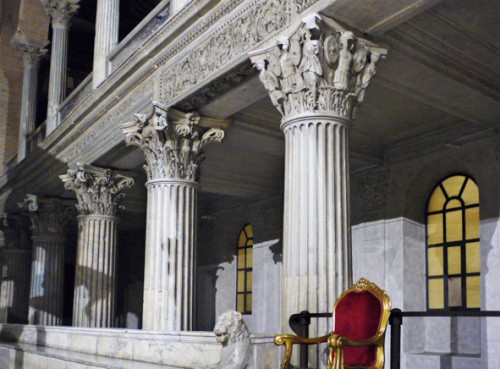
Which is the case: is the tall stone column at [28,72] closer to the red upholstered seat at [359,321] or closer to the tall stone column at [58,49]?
the tall stone column at [58,49]

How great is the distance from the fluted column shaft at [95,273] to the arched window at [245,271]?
173 inches

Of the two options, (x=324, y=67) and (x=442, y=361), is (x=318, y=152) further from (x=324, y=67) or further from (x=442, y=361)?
(x=442, y=361)

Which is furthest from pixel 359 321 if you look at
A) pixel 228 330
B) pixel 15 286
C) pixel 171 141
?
pixel 15 286

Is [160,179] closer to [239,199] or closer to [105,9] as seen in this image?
[105,9]

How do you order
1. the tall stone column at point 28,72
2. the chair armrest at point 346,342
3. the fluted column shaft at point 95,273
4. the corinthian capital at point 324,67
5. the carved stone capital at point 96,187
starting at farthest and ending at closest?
the tall stone column at point 28,72 < the fluted column shaft at point 95,273 < the carved stone capital at point 96,187 < the corinthian capital at point 324,67 < the chair armrest at point 346,342

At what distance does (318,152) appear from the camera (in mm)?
6852

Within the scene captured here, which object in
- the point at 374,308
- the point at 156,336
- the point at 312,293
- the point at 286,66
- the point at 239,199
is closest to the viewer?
the point at 374,308

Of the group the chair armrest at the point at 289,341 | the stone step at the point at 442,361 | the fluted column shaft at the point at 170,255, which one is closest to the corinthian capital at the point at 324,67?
the chair armrest at the point at 289,341

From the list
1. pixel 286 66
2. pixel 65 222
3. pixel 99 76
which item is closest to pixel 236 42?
pixel 286 66

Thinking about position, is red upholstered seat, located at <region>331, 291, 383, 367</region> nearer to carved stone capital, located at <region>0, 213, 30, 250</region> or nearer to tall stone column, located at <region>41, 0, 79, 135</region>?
tall stone column, located at <region>41, 0, 79, 135</region>

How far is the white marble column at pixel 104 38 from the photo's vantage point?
43.3ft

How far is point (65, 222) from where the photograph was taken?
17.9 meters

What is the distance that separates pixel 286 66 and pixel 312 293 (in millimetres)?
2388

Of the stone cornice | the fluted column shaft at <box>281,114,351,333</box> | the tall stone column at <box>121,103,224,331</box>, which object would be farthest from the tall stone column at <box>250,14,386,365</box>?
the tall stone column at <box>121,103,224,331</box>
